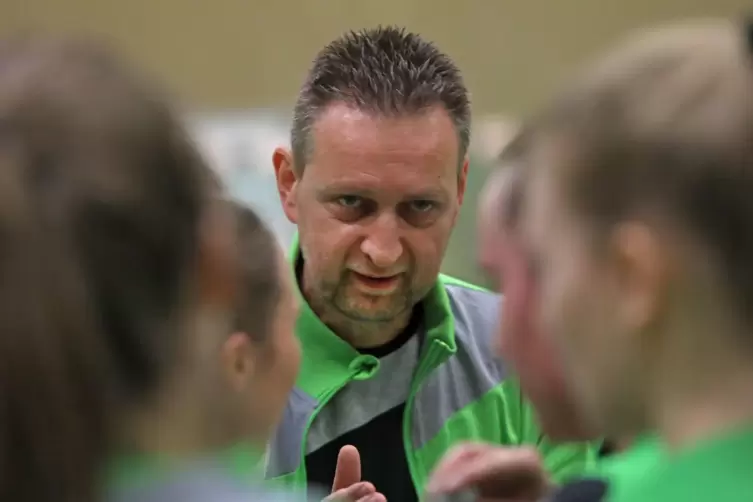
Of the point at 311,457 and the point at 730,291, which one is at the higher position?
the point at 730,291

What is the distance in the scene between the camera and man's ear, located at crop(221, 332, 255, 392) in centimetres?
53

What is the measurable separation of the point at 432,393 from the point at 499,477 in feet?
1.48

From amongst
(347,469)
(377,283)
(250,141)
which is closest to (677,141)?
(347,469)

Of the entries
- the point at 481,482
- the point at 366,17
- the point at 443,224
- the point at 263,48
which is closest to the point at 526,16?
the point at 366,17

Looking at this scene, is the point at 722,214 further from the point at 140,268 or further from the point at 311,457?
the point at 311,457

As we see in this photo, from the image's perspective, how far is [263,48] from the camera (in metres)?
Result: 1.67

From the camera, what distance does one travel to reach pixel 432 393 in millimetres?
1068

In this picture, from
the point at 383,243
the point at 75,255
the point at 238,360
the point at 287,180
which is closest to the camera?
the point at 75,255

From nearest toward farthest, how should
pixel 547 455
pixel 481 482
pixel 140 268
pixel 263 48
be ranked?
pixel 140 268 < pixel 481 482 < pixel 547 455 < pixel 263 48

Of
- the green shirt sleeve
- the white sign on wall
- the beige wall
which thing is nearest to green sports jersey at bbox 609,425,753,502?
the green shirt sleeve

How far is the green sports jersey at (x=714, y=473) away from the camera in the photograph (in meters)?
0.44

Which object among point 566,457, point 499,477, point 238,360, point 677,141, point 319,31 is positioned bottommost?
point 566,457

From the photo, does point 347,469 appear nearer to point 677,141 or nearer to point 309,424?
point 309,424

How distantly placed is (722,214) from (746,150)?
0.10 ft
